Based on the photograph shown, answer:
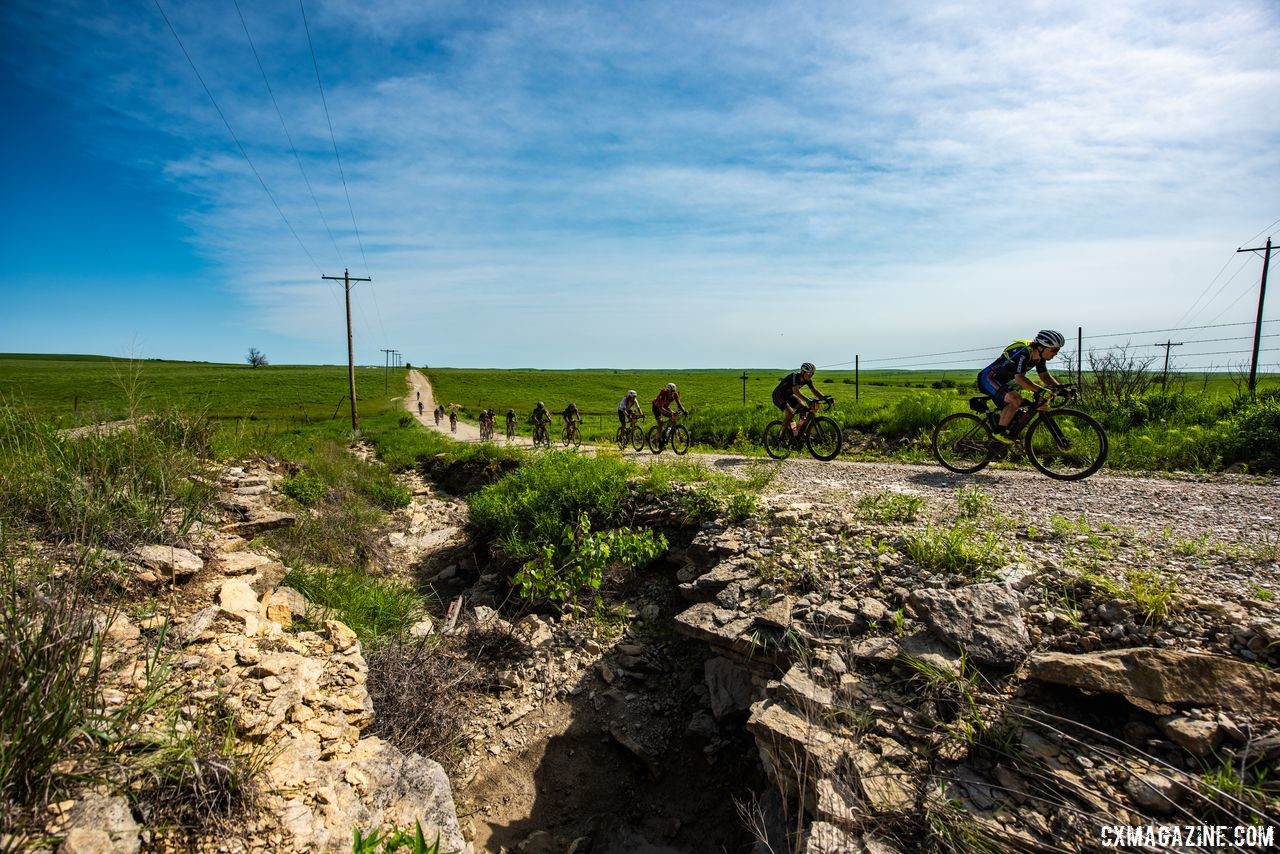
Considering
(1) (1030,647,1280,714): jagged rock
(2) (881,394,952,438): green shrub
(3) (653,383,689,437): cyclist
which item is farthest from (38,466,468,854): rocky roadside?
(2) (881,394,952,438): green shrub

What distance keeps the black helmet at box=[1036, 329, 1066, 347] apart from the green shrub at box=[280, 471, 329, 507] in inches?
540

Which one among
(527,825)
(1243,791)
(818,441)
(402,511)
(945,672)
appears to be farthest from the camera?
(402,511)

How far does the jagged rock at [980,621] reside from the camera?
4.14 m

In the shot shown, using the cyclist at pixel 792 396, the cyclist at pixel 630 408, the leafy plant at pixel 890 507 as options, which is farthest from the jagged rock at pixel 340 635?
the cyclist at pixel 630 408

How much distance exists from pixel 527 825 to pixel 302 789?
2.23 m

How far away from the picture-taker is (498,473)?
55.2 feet

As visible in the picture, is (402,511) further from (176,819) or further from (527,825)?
(176,819)

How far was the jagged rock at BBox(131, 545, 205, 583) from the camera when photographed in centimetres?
562

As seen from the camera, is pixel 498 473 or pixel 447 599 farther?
pixel 498 473

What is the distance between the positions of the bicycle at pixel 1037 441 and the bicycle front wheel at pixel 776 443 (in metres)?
3.40

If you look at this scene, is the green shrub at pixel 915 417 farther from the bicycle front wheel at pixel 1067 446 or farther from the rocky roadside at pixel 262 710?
the rocky roadside at pixel 262 710

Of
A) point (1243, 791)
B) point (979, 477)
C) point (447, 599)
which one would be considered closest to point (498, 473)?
point (447, 599)

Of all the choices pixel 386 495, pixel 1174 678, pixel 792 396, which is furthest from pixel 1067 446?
pixel 386 495

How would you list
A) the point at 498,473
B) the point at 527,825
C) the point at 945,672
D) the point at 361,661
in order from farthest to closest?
1. the point at 498,473
2. the point at 361,661
3. the point at 527,825
4. the point at 945,672
